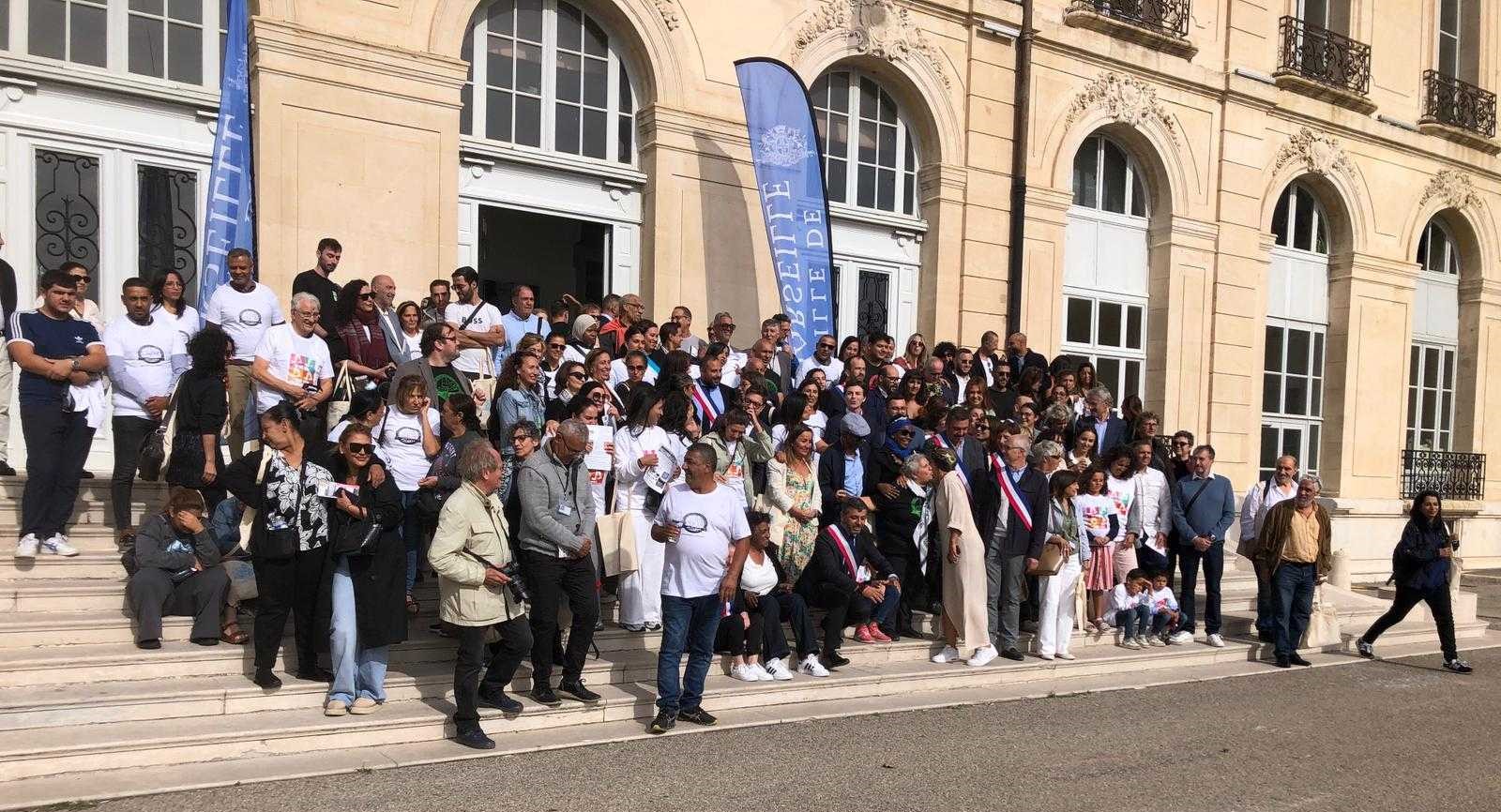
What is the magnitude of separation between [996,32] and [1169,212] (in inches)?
161

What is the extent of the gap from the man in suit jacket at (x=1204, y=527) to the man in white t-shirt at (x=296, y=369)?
7560 millimetres

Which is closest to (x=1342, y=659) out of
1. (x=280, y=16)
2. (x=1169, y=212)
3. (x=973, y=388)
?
(x=973, y=388)

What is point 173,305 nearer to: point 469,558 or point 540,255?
point 469,558

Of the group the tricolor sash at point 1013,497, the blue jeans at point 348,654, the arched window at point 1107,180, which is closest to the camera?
the blue jeans at point 348,654

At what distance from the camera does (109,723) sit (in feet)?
20.1

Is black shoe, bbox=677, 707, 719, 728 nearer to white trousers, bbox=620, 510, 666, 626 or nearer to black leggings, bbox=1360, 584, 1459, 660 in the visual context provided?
white trousers, bbox=620, 510, 666, 626

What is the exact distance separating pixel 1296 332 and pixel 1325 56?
4.55m

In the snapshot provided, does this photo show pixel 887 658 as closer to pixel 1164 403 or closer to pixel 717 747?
pixel 717 747


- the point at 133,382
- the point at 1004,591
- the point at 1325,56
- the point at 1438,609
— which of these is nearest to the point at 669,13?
the point at 133,382

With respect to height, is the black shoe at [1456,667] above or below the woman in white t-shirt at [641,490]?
below

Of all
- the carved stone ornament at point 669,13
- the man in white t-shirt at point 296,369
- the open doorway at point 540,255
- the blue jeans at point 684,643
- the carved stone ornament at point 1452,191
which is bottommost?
the blue jeans at point 684,643

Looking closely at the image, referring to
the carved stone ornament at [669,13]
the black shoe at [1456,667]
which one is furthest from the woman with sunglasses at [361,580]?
the black shoe at [1456,667]

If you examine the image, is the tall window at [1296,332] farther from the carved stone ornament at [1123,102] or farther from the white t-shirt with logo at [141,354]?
the white t-shirt with logo at [141,354]

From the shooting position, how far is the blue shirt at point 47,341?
7496mm
